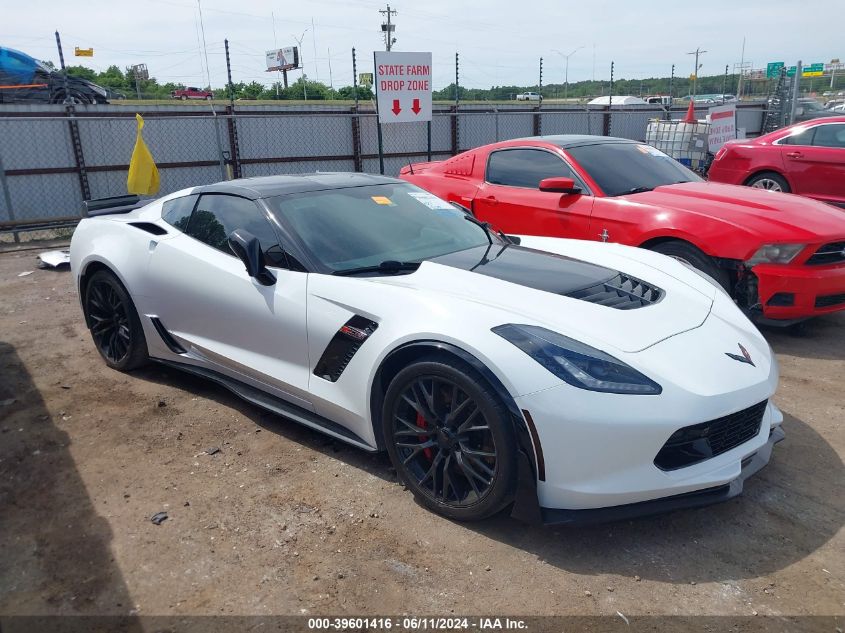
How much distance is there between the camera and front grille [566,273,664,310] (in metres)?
3.06

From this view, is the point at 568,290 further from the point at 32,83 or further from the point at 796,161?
the point at 32,83

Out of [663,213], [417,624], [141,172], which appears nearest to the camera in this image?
[417,624]

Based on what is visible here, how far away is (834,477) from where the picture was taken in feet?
10.4

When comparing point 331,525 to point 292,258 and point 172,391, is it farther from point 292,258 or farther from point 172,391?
point 172,391

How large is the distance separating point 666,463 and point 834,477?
3.87 ft

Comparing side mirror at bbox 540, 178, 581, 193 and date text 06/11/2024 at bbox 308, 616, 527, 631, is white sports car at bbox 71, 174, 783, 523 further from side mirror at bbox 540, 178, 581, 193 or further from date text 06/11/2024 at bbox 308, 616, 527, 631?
side mirror at bbox 540, 178, 581, 193

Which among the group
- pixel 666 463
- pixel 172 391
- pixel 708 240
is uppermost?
pixel 708 240

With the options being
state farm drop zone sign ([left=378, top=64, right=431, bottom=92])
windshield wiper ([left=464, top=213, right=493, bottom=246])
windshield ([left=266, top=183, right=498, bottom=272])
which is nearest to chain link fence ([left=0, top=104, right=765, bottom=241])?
state farm drop zone sign ([left=378, top=64, right=431, bottom=92])

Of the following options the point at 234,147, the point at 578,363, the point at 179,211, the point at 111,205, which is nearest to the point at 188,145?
the point at 234,147

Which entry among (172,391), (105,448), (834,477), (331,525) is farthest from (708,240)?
(105,448)

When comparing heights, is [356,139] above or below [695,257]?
above

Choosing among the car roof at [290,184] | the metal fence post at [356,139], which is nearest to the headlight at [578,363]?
the car roof at [290,184]

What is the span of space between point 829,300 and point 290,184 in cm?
393

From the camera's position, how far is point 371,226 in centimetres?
369
